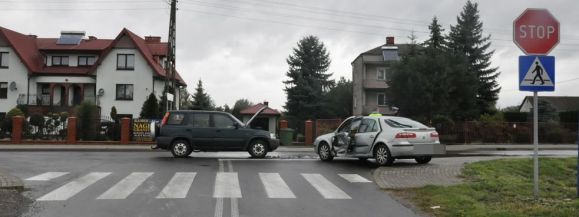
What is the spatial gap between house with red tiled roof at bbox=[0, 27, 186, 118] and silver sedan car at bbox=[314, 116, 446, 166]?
32816mm

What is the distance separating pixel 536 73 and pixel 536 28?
714 millimetres

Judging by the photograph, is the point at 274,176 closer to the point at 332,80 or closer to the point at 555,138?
the point at 555,138

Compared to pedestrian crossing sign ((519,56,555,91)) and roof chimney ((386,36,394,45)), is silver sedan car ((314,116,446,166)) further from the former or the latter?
roof chimney ((386,36,394,45))

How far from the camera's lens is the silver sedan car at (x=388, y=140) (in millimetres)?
15688

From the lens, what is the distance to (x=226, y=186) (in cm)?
1127

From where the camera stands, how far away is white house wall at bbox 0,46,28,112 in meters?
47.3

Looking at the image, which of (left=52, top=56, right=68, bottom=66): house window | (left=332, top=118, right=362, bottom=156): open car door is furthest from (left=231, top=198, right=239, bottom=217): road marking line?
(left=52, top=56, right=68, bottom=66): house window

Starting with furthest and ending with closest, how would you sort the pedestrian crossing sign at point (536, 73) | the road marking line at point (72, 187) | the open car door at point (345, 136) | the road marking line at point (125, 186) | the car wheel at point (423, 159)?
the open car door at point (345, 136) < the car wheel at point (423, 159) < the road marking line at point (125, 186) < the road marking line at point (72, 187) < the pedestrian crossing sign at point (536, 73)

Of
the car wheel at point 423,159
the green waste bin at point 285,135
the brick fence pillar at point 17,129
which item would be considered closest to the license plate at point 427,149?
the car wheel at point 423,159

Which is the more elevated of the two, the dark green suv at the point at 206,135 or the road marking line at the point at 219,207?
the dark green suv at the point at 206,135

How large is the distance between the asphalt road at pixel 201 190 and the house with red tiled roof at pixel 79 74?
31854 millimetres

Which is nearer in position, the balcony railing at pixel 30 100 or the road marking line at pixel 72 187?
the road marking line at pixel 72 187

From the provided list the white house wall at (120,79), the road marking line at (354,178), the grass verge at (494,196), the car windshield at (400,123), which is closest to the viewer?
the grass verge at (494,196)

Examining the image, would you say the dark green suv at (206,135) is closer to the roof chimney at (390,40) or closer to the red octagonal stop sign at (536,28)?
the red octagonal stop sign at (536,28)
